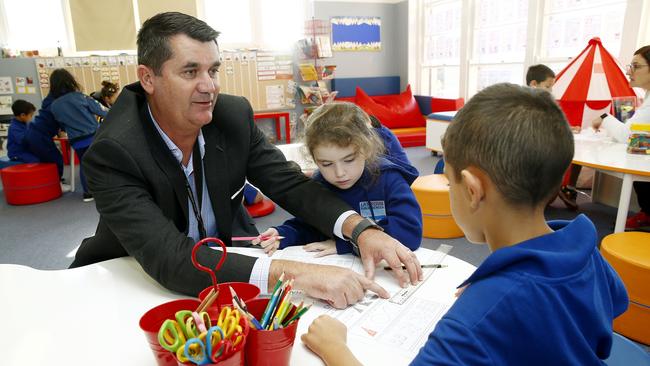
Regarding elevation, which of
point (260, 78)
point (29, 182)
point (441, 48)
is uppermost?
→ point (441, 48)

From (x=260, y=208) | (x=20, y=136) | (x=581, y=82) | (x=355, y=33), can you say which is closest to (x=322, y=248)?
(x=260, y=208)

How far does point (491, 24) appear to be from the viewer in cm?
585

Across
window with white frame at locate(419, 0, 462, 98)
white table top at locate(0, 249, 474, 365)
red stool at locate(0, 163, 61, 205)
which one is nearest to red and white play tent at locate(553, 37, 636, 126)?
window with white frame at locate(419, 0, 462, 98)

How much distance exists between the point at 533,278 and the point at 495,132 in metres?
0.22

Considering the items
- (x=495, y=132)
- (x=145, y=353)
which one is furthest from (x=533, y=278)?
(x=145, y=353)

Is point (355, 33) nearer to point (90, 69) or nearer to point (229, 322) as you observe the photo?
point (90, 69)

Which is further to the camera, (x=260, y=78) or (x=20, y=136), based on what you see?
(x=260, y=78)

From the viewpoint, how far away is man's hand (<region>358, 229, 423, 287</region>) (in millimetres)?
1077

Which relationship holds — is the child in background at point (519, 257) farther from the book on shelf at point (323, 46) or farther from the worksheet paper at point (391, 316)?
the book on shelf at point (323, 46)

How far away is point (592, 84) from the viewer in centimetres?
365

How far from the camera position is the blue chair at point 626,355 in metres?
0.80

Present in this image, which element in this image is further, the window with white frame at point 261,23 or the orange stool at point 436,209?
the window with white frame at point 261,23

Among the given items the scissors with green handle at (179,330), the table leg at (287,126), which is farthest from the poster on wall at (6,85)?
the scissors with green handle at (179,330)

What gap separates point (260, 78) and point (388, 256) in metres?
6.21
